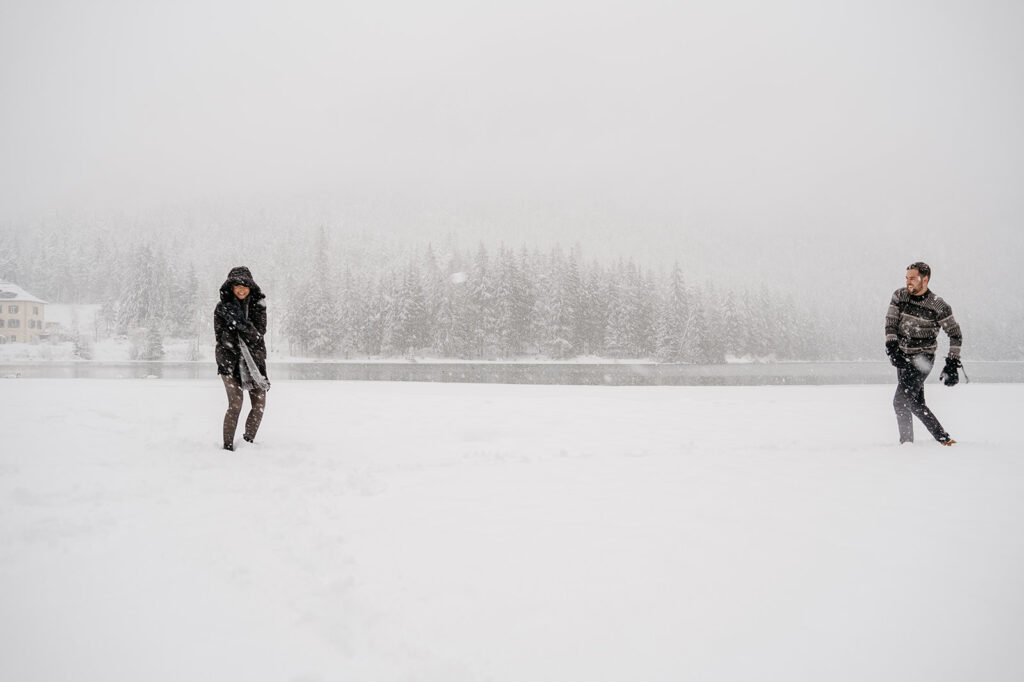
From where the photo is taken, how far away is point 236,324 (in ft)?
20.6

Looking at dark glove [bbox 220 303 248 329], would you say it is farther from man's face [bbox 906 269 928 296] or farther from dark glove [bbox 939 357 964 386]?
dark glove [bbox 939 357 964 386]

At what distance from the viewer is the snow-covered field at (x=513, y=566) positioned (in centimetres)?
196

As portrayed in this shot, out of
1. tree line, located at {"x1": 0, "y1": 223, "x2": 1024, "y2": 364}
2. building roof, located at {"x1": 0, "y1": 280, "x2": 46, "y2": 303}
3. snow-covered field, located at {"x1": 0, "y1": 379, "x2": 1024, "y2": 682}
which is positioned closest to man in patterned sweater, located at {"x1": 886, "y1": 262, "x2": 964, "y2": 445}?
snow-covered field, located at {"x1": 0, "y1": 379, "x2": 1024, "y2": 682}

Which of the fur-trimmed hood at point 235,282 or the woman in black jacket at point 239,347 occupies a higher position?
the fur-trimmed hood at point 235,282

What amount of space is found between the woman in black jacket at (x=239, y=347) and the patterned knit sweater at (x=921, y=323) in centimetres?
868

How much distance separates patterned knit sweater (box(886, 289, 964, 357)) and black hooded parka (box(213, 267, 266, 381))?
8660mm

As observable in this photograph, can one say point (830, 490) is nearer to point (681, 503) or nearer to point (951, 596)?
point (681, 503)

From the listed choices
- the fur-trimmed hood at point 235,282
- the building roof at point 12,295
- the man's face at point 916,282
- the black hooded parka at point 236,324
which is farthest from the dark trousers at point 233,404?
the building roof at point 12,295

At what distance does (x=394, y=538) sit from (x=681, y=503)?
6.99 ft

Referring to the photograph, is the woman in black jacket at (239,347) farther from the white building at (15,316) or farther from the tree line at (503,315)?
the white building at (15,316)

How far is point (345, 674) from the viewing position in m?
1.91

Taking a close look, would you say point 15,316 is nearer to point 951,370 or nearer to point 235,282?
point 235,282

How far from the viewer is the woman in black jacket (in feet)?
20.2

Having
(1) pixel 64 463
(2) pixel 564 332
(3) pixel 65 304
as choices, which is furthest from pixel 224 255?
(1) pixel 64 463
